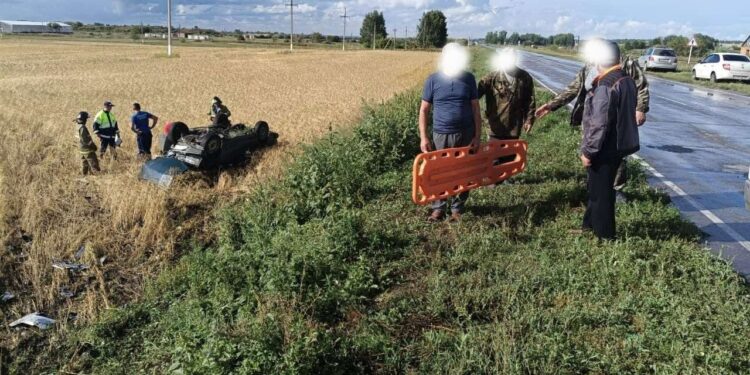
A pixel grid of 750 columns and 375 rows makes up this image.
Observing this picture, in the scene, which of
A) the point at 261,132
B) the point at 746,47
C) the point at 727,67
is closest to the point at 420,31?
the point at 746,47

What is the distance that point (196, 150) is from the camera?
9.43 metres

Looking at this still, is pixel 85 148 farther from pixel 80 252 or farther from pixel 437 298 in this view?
pixel 437 298

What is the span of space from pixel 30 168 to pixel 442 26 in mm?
104290

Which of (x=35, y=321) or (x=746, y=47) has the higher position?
(x=746, y=47)

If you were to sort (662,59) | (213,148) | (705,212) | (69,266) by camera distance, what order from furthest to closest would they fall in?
1. (662,59)
2. (213,148)
3. (69,266)
4. (705,212)

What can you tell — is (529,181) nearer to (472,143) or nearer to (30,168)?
(472,143)

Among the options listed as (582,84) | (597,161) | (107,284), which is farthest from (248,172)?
(597,161)

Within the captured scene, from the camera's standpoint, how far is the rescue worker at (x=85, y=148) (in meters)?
9.92

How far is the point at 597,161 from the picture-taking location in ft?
15.5

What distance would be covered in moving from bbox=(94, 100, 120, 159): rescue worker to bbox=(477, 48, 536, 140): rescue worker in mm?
8105

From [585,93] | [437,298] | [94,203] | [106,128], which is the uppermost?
[585,93]

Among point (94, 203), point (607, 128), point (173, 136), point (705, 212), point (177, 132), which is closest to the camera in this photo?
point (607, 128)

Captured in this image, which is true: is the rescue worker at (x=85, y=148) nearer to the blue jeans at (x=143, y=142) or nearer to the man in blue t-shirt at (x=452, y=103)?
the blue jeans at (x=143, y=142)

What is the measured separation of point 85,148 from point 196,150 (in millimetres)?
2270
